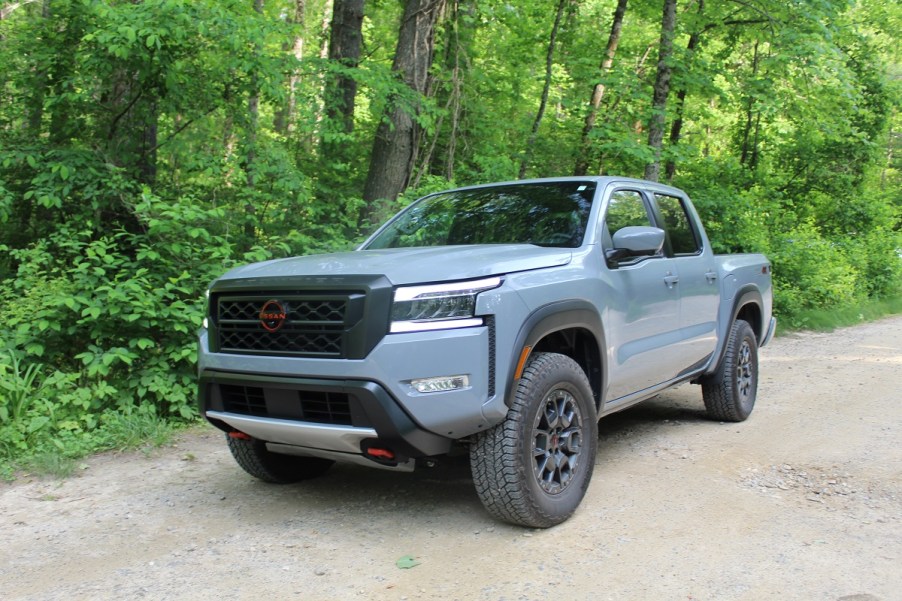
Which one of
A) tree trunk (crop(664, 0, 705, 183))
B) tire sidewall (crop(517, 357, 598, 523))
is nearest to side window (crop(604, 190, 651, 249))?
tire sidewall (crop(517, 357, 598, 523))

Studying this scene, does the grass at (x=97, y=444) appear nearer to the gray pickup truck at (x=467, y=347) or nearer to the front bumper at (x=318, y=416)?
the gray pickup truck at (x=467, y=347)

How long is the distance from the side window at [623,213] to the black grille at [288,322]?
6.09 feet

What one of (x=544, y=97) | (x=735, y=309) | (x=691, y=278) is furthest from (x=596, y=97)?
(x=691, y=278)

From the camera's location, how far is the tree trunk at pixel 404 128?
1008 cm

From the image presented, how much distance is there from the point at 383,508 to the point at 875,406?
4905 mm

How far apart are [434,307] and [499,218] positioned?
1.52m

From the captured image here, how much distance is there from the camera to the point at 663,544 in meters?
3.61

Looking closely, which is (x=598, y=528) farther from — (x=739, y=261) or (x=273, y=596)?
(x=739, y=261)

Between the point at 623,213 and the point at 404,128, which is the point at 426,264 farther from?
the point at 404,128

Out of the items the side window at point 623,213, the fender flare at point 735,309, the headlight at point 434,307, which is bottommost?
the fender flare at point 735,309

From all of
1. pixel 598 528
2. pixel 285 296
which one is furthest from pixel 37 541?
pixel 598 528

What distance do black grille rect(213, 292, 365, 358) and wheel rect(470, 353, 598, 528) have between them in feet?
2.85

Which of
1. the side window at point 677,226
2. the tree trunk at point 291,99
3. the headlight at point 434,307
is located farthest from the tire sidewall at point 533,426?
the tree trunk at point 291,99

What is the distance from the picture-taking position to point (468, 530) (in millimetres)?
3838
